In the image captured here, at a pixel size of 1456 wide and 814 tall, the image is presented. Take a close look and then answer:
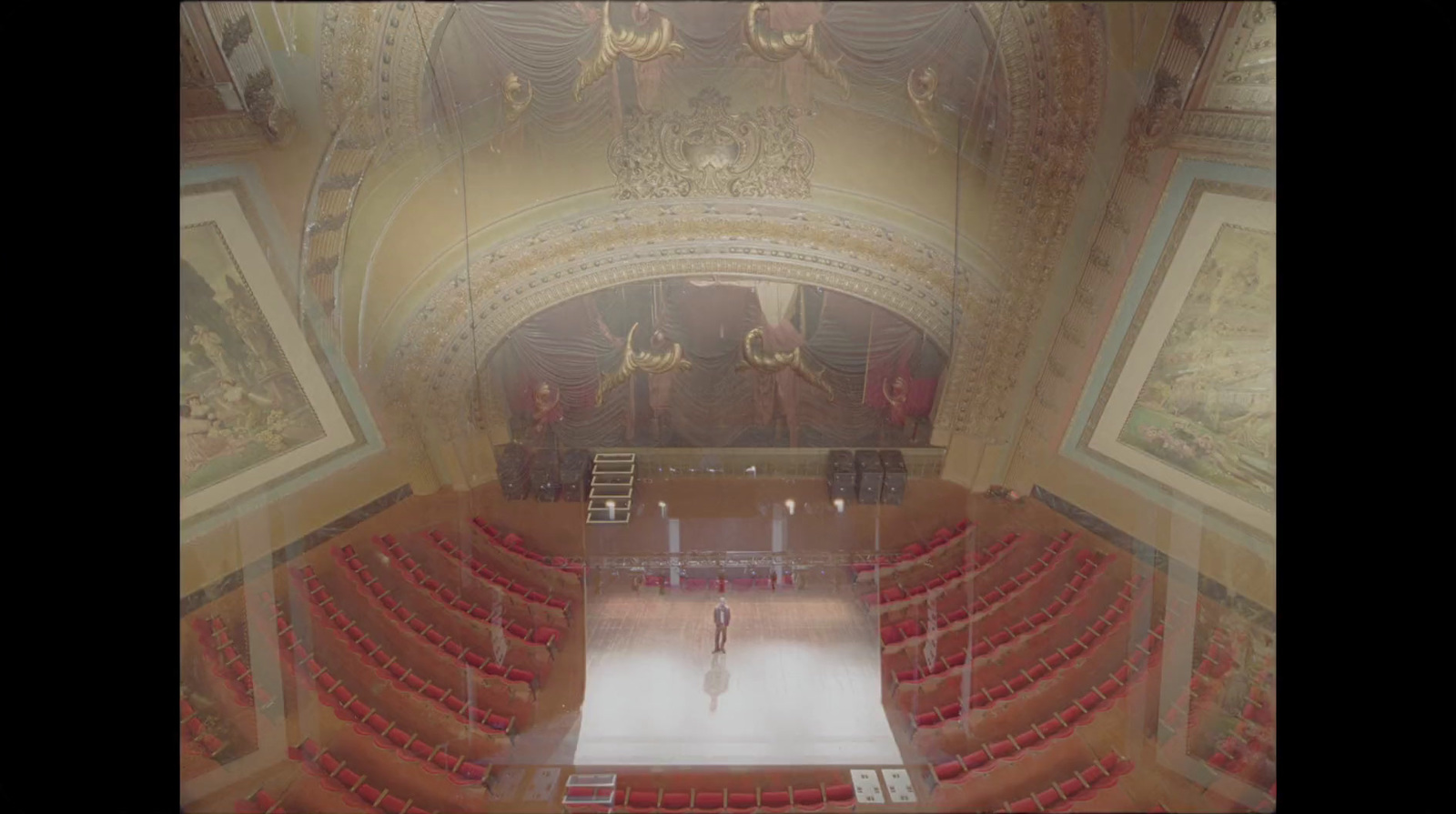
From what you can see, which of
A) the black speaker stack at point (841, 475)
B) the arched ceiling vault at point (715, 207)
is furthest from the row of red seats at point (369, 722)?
the black speaker stack at point (841, 475)

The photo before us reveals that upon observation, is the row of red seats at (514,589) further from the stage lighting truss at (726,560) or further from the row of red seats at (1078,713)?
the row of red seats at (1078,713)

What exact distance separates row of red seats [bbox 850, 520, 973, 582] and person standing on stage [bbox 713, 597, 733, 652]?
0.84 meters

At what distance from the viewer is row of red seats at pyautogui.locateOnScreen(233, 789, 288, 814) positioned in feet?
12.3

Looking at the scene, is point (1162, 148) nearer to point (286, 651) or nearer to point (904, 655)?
point (904, 655)

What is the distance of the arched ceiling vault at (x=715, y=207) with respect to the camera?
3715 mm

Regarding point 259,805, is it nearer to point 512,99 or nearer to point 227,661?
point 227,661

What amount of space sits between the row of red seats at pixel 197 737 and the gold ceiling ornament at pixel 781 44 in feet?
15.0

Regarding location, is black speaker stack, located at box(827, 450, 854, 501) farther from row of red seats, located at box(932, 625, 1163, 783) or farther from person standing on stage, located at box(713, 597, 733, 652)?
row of red seats, located at box(932, 625, 1163, 783)

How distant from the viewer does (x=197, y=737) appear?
388 cm

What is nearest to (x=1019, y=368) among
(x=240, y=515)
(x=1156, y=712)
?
(x=1156, y=712)

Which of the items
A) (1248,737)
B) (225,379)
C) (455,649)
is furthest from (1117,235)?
(225,379)

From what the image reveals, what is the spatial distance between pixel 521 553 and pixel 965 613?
2.70 m

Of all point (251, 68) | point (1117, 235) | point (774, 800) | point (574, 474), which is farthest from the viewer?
point (574, 474)

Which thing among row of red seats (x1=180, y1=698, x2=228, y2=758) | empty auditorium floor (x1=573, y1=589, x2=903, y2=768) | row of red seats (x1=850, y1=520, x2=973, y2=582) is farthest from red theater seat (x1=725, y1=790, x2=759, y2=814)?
row of red seats (x1=180, y1=698, x2=228, y2=758)
